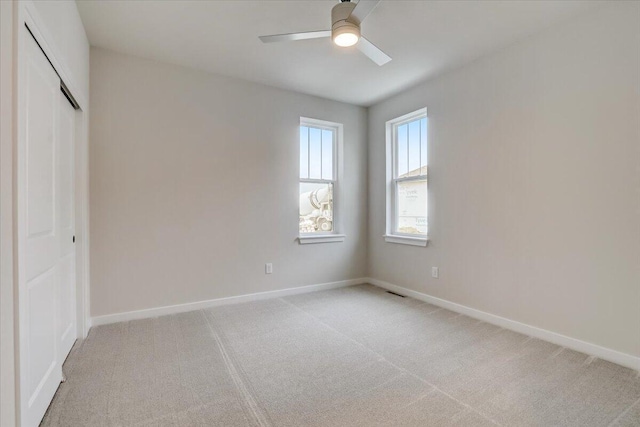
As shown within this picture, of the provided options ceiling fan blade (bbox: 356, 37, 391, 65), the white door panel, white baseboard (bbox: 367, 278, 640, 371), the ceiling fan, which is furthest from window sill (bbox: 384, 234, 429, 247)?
the white door panel

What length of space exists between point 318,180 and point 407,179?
1.19 meters

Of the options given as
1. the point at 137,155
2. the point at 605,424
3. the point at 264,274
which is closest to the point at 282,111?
the point at 137,155

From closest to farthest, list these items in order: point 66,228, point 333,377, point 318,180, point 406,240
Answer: point 333,377, point 66,228, point 406,240, point 318,180

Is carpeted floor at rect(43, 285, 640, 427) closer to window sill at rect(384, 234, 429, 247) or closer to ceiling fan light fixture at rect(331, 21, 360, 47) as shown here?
window sill at rect(384, 234, 429, 247)

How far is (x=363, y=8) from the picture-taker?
5.79ft

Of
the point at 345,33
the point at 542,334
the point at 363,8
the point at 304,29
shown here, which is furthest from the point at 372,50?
the point at 542,334

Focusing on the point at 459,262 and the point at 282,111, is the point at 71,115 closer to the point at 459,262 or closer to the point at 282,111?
the point at 282,111

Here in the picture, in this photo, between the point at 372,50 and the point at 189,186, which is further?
the point at 189,186

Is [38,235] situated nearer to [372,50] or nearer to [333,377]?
[333,377]

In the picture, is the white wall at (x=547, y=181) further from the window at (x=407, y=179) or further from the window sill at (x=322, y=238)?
the window sill at (x=322, y=238)

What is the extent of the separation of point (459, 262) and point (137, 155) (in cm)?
351

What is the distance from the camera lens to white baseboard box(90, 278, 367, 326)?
9.80ft

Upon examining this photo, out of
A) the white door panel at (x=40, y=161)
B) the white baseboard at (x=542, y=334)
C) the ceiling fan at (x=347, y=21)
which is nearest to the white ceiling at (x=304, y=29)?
the ceiling fan at (x=347, y=21)

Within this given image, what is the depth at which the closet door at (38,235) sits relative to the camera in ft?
4.55
